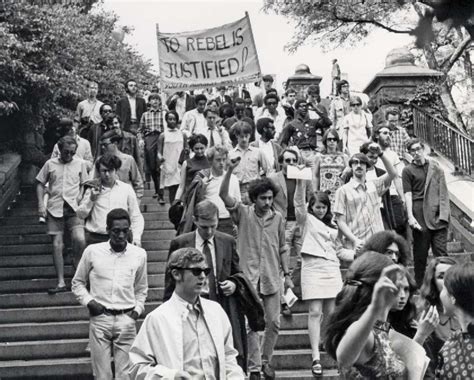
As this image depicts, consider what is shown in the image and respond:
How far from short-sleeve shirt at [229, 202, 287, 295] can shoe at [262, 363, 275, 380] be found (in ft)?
2.36

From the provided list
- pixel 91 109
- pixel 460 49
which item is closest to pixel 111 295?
pixel 460 49

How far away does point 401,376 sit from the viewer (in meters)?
3.49

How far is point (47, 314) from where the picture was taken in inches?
390

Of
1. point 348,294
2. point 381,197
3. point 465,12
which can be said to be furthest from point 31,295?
point 465,12

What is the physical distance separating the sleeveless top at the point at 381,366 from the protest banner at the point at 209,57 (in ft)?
38.1

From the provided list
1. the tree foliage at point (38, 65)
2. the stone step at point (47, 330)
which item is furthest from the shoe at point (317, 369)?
the tree foliage at point (38, 65)

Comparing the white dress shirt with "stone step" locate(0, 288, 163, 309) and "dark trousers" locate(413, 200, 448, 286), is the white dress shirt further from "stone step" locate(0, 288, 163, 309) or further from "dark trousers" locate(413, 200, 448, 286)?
"dark trousers" locate(413, 200, 448, 286)

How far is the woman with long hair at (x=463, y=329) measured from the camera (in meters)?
3.82

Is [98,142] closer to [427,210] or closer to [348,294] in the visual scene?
[427,210]

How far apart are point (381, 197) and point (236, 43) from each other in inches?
234

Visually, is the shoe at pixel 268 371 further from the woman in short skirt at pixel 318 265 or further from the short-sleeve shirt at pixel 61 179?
the short-sleeve shirt at pixel 61 179

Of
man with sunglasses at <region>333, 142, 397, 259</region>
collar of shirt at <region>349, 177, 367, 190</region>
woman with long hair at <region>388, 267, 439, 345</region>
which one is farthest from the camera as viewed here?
collar of shirt at <region>349, 177, 367, 190</region>

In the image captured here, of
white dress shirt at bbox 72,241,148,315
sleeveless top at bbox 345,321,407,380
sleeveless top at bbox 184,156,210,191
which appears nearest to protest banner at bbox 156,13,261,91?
sleeveless top at bbox 184,156,210,191

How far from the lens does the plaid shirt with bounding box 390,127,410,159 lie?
43.9 ft
